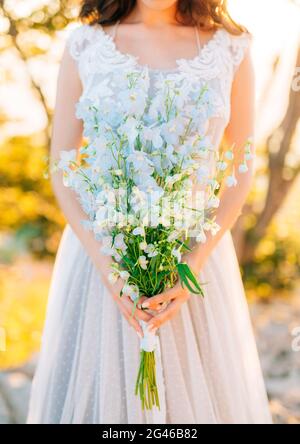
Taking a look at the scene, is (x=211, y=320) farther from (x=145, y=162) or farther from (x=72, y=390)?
(x=145, y=162)

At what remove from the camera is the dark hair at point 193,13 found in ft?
8.20

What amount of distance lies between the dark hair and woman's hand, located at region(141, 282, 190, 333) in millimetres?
999

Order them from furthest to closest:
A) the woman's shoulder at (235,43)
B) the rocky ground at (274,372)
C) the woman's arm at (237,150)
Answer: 1. the rocky ground at (274,372)
2. the woman's shoulder at (235,43)
3. the woman's arm at (237,150)

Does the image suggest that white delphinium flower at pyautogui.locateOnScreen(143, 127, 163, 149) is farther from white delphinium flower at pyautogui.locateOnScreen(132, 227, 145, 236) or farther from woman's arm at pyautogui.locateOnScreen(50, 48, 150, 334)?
woman's arm at pyautogui.locateOnScreen(50, 48, 150, 334)

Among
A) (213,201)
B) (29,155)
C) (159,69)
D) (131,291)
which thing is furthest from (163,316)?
(29,155)

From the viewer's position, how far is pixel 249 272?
5801mm

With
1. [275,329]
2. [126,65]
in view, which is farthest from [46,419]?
[275,329]

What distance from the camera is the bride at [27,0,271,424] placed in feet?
7.61

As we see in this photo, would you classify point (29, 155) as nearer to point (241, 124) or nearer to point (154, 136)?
point (241, 124)

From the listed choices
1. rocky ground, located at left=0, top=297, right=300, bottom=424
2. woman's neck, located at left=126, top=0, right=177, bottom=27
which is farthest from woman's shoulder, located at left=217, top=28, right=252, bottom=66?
rocky ground, located at left=0, top=297, right=300, bottom=424

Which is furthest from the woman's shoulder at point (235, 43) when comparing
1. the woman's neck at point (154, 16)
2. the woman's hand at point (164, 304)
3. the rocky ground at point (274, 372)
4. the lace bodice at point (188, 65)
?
the rocky ground at point (274, 372)

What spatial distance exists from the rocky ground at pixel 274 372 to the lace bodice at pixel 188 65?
1.89 meters

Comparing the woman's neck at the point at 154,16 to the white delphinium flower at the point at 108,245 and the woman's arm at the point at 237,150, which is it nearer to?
the woman's arm at the point at 237,150

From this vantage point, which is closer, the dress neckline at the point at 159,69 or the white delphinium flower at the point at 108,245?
the white delphinium flower at the point at 108,245
